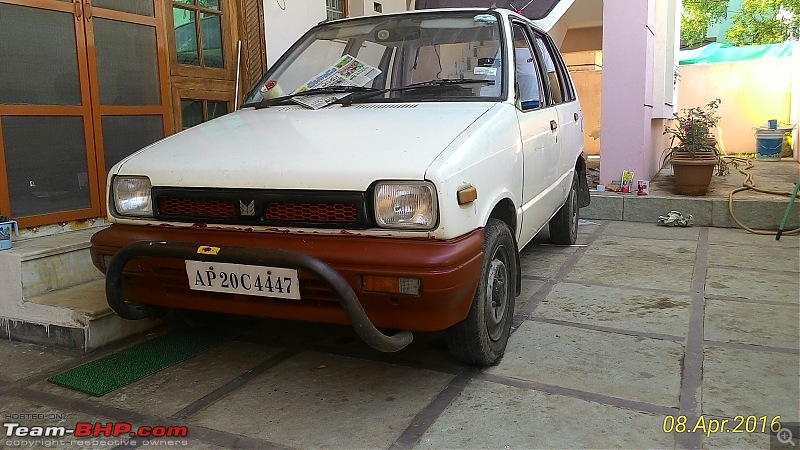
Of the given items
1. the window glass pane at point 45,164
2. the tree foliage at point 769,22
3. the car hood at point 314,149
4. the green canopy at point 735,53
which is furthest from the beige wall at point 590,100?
the tree foliage at point 769,22

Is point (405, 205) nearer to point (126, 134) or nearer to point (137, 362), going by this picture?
point (137, 362)

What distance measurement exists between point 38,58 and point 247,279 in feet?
8.48

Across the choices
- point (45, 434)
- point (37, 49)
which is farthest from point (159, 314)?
point (37, 49)

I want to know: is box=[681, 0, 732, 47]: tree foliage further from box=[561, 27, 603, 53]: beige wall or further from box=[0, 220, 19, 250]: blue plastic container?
box=[0, 220, 19, 250]: blue plastic container

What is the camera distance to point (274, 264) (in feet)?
7.51

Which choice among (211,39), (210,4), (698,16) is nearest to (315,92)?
(211,39)

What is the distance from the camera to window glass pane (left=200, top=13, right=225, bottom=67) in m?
5.28

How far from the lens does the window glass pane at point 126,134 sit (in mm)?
4419

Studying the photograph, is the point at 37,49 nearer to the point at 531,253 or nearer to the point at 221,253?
the point at 221,253

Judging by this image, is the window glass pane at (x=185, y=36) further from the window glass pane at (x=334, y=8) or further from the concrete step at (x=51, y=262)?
the window glass pane at (x=334, y=8)

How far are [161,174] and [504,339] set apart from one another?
172cm

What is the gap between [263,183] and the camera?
8.11 feet

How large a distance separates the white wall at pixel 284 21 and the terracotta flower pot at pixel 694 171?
13.5 ft

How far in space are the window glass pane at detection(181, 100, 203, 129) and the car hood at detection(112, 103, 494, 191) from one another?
2057 millimetres
